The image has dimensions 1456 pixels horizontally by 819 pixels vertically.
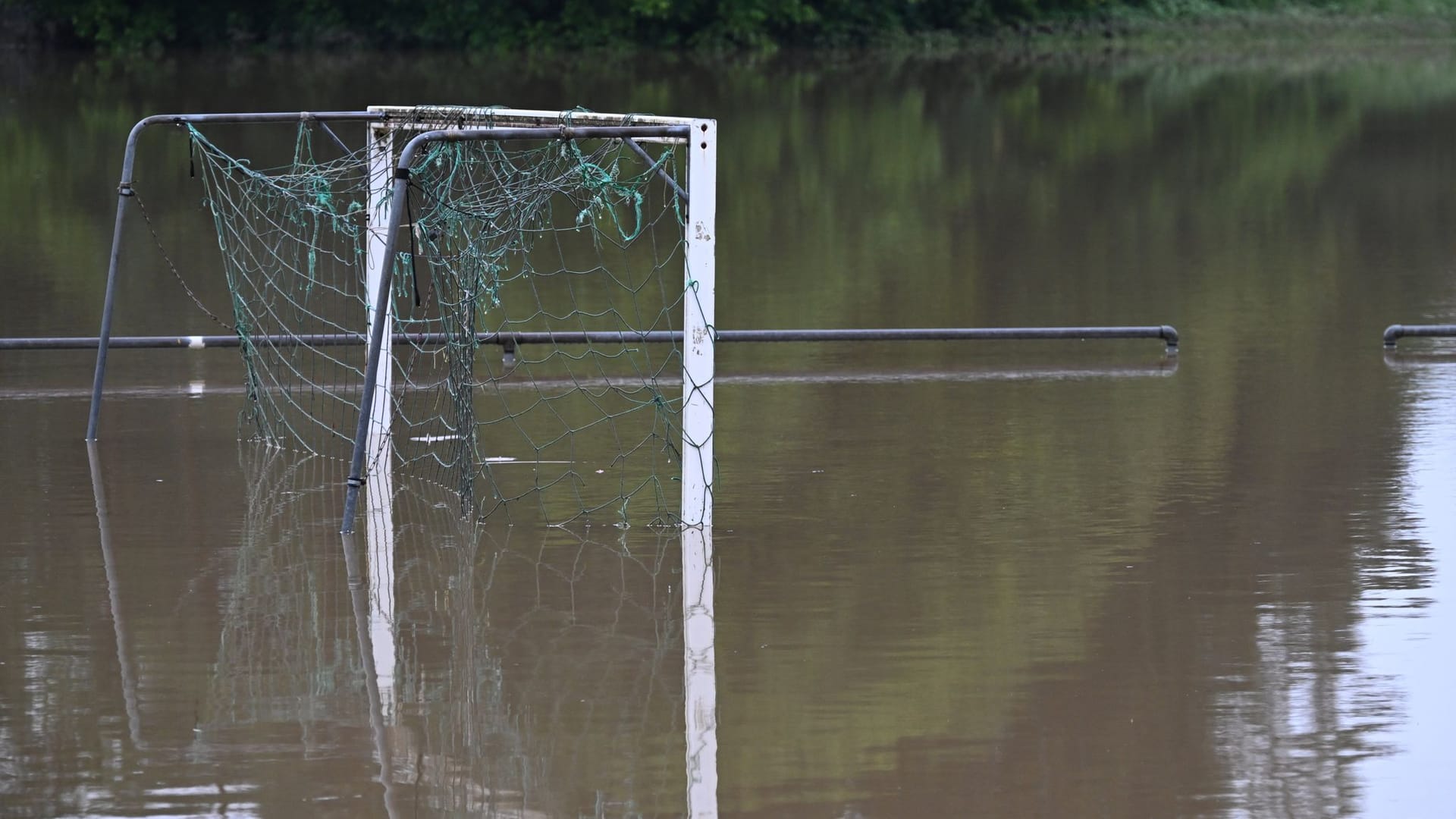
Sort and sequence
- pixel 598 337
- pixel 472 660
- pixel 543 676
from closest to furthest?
1. pixel 543 676
2. pixel 472 660
3. pixel 598 337

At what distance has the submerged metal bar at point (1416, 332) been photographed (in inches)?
461

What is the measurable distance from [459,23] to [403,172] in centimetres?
4030

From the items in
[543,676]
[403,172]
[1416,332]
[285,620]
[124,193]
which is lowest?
[543,676]

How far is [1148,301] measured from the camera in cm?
1445

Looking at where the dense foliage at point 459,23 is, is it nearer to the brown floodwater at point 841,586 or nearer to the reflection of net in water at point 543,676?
the brown floodwater at point 841,586

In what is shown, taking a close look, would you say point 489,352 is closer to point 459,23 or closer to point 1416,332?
point 1416,332

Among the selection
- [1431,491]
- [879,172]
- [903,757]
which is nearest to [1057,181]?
[879,172]

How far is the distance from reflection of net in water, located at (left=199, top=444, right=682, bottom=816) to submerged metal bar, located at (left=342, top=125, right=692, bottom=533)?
0.40m

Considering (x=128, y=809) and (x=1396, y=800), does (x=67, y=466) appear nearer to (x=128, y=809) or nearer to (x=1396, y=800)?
(x=128, y=809)

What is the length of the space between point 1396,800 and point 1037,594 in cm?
202

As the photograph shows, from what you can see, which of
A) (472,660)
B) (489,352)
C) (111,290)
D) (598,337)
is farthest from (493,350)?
(472,660)

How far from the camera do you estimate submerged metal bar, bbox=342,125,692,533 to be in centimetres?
764

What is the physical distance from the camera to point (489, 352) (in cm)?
1226

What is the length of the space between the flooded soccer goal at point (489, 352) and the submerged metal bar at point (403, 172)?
0.04 feet
